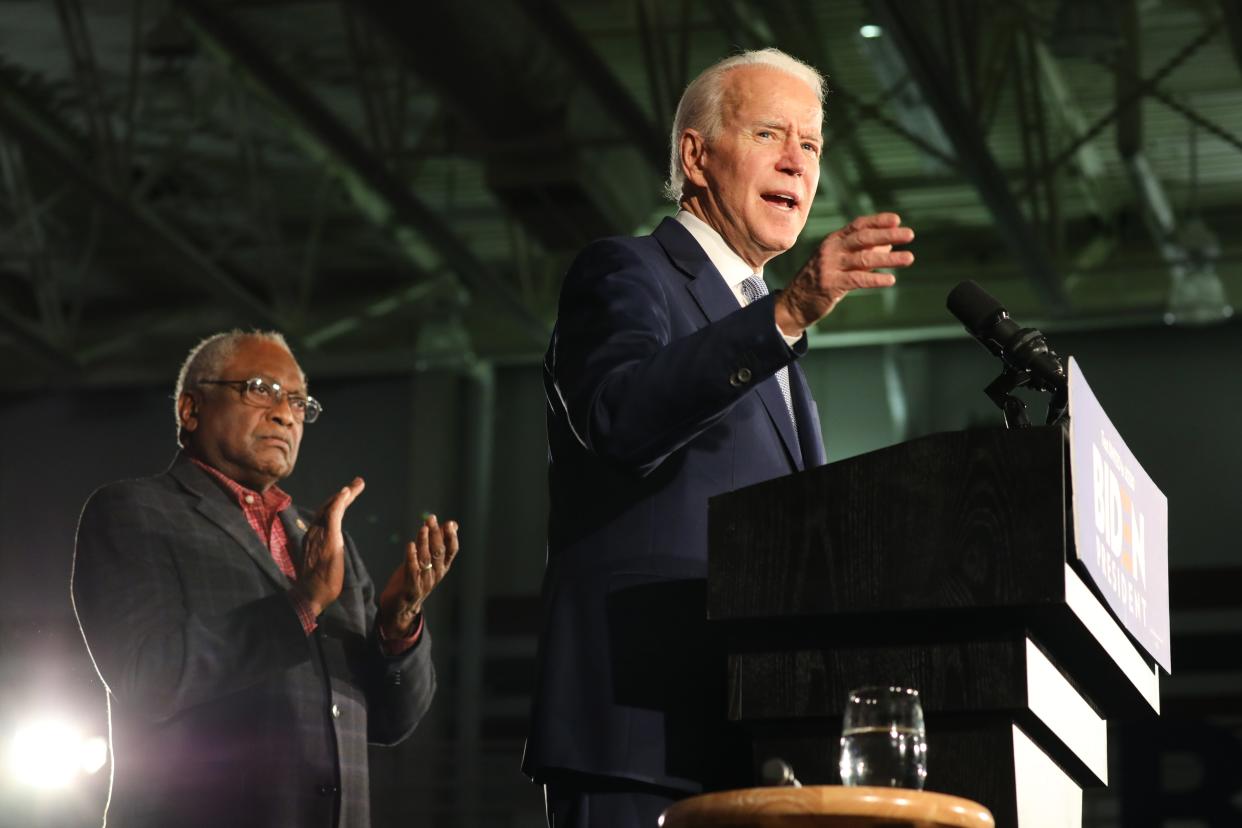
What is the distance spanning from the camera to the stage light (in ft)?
26.0

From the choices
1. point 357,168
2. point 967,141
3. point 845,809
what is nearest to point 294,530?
point 845,809

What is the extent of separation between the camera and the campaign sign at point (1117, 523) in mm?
1558

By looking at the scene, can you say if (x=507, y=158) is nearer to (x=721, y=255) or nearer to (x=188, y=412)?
(x=188, y=412)

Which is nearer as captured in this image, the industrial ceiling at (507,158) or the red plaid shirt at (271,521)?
the red plaid shirt at (271,521)

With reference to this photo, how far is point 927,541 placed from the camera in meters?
1.57

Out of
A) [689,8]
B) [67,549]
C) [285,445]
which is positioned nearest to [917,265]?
[689,8]

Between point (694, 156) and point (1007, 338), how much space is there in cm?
50

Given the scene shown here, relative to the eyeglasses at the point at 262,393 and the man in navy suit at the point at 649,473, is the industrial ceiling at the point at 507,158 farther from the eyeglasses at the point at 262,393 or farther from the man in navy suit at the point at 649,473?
the man in navy suit at the point at 649,473

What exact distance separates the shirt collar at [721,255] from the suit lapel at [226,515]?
1.05 meters

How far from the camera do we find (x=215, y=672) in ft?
8.68

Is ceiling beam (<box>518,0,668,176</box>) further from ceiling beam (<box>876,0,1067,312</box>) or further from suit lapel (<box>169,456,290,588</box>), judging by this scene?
suit lapel (<box>169,456,290,588</box>)

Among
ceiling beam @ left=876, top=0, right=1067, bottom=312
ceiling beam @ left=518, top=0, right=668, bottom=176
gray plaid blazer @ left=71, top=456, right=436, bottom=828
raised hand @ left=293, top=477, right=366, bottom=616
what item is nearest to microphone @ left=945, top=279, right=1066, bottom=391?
raised hand @ left=293, top=477, right=366, bottom=616

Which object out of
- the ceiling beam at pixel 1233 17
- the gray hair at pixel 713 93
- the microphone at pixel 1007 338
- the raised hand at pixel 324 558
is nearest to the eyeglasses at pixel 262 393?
the raised hand at pixel 324 558

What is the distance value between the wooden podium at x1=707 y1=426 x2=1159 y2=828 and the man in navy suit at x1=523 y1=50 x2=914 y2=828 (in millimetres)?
105
